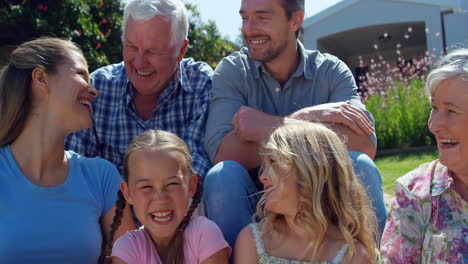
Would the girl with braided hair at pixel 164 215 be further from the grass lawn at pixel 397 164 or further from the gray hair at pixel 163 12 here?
the grass lawn at pixel 397 164

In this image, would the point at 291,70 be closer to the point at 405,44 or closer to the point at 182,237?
the point at 182,237

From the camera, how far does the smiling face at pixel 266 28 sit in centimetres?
343

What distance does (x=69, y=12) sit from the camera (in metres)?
7.39

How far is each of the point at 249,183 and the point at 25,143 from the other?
46.0 inches

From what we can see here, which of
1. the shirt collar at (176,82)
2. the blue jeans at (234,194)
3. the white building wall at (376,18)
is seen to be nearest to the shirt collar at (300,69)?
the shirt collar at (176,82)

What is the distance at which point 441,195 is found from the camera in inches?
91.1

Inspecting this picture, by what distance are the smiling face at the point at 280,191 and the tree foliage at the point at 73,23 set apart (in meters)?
5.31

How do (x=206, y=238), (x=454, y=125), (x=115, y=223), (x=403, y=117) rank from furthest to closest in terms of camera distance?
(x=403, y=117) → (x=115, y=223) → (x=206, y=238) → (x=454, y=125)

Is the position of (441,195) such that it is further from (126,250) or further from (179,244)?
(126,250)

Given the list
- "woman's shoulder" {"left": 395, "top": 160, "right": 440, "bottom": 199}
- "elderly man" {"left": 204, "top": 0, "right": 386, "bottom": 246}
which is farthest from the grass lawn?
"woman's shoulder" {"left": 395, "top": 160, "right": 440, "bottom": 199}

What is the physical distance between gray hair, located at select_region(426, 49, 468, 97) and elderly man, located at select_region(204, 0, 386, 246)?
574mm

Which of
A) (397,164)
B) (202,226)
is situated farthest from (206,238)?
(397,164)

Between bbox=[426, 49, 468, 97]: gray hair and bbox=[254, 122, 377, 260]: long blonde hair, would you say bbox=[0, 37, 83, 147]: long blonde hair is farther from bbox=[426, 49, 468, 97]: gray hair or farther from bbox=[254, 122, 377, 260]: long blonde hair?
bbox=[426, 49, 468, 97]: gray hair

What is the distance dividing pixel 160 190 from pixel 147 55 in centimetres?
134
